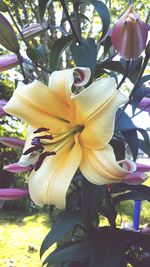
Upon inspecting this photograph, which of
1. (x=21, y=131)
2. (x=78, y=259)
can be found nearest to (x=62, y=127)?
(x=78, y=259)

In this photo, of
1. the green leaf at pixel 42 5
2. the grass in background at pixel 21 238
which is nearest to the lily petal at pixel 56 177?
the green leaf at pixel 42 5

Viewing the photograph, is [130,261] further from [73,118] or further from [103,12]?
[103,12]

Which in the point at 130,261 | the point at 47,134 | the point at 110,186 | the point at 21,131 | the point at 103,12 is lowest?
the point at 21,131

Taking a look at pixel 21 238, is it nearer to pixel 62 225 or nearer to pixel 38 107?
pixel 62 225

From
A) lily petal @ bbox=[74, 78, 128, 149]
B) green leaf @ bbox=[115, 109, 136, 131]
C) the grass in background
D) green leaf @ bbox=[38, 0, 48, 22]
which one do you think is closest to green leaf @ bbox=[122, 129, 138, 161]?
green leaf @ bbox=[115, 109, 136, 131]

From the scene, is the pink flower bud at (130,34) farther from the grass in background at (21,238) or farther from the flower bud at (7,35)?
the grass in background at (21,238)

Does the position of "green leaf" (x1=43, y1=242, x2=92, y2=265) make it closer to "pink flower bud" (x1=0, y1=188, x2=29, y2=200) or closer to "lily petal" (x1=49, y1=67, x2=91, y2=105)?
"pink flower bud" (x1=0, y1=188, x2=29, y2=200)
